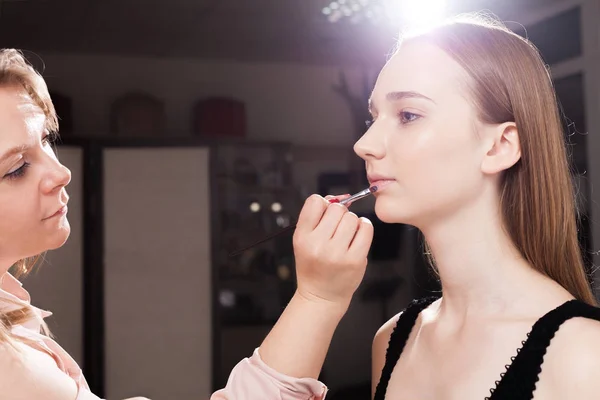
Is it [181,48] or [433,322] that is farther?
[181,48]

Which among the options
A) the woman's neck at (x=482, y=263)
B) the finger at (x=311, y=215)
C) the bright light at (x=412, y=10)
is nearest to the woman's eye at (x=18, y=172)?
the finger at (x=311, y=215)

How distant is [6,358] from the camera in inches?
40.3

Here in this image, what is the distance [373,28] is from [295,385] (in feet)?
6.38

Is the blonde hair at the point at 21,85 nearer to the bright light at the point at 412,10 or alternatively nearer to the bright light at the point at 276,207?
the bright light at the point at 276,207

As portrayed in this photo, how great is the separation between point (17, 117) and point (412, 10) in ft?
6.06

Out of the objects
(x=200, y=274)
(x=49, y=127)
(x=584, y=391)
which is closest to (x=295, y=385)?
(x=584, y=391)

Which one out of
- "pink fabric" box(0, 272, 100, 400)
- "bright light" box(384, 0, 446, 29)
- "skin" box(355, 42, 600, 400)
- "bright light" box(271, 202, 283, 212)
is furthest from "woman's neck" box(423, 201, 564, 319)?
"bright light" box(384, 0, 446, 29)

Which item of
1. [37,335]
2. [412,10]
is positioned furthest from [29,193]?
[412,10]

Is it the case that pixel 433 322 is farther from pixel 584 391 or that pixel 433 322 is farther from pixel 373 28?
pixel 373 28

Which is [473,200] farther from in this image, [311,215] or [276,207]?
[276,207]

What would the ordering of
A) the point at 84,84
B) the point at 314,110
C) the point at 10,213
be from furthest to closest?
the point at 314,110 → the point at 84,84 → the point at 10,213

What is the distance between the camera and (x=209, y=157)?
2564 mm

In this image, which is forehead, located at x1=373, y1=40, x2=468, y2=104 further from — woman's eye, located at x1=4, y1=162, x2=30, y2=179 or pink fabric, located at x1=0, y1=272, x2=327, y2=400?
woman's eye, located at x1=4, y1=162, x2=30, y2=179

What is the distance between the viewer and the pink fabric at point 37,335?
1.13 meters
